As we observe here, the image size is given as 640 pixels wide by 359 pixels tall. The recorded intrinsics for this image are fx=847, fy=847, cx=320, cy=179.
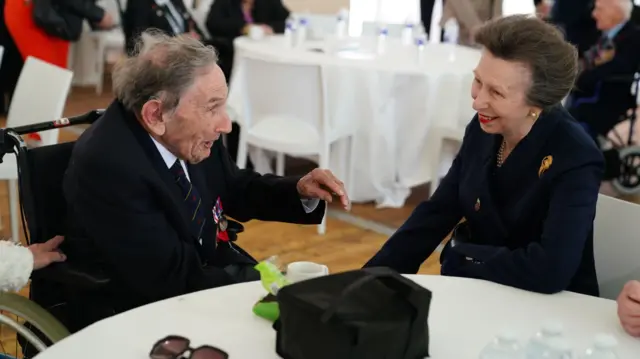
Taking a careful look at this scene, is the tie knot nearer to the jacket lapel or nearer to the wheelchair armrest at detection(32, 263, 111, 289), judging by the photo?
the jacket lapel

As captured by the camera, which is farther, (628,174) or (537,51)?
(628,174)

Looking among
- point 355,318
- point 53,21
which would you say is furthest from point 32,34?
point 355,318

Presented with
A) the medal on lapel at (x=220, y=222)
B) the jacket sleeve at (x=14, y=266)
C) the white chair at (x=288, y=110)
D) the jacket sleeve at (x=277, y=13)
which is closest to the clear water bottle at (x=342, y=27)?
the jacket sleeve at (x=277, y=13)

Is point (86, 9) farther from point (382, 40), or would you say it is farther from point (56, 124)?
point (56, 124)

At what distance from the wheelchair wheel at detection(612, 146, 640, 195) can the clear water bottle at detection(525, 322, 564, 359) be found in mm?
3570

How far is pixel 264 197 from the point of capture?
7.28 feet

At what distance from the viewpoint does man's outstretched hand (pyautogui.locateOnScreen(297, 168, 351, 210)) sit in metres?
2.04

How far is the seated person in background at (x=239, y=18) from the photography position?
17.8ft

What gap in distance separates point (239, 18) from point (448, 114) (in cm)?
187

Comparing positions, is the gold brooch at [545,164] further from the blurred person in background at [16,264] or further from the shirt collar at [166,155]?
the blurred person in background at [16,264]

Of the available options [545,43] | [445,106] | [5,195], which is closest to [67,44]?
[5,195]

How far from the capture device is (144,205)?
5.95 feet

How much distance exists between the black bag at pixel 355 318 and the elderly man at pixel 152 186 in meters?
0.57

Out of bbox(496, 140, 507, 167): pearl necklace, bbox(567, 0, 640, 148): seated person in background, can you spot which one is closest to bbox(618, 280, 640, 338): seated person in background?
bbox(496, 140, 507, 167): pearl necklace
